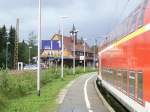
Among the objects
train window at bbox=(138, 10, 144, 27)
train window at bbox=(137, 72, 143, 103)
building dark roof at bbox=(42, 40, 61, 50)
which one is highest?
building dark roof at bbox=(42, 40, 61, 50)

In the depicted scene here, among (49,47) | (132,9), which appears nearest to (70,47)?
(49,47)

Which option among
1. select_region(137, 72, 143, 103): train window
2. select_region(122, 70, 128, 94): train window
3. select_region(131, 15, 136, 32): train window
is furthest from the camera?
select_region(122, 70, 128, 94): train window

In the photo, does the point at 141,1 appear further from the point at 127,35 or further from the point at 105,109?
the point at 105,109

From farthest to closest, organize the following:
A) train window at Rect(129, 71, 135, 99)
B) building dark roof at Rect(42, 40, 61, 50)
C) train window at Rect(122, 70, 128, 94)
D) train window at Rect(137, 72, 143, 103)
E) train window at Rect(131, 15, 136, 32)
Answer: building dark roof at Rect(42, 40, 61, 50), train window at Rect(122, 70, 128, 94), train window at Rect(131, 15, 136, 32), train window at Rect(129, 71, 135, 99), train window at Rect(137, 72, 143, 103)

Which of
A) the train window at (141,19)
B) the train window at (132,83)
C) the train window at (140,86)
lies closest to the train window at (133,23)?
the train window at (141,19)

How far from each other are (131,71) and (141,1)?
1986 millimetres

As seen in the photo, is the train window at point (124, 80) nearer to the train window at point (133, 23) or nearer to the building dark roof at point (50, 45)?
the train window at point (133, 23)

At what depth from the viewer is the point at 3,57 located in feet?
414

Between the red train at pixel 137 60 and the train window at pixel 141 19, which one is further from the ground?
the train window at pixel 141 19

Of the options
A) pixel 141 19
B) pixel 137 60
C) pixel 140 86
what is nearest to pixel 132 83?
pixel 137 60

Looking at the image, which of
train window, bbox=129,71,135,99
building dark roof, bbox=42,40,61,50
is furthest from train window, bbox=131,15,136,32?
building dark roof, bbox=42,40,61,50

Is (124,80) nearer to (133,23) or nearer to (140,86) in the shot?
(133,23)

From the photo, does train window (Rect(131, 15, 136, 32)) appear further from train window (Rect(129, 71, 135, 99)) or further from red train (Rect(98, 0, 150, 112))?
train window (Rect(129, 71, 135, 99))

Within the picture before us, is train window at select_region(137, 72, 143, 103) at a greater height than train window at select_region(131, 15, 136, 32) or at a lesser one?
lesser
